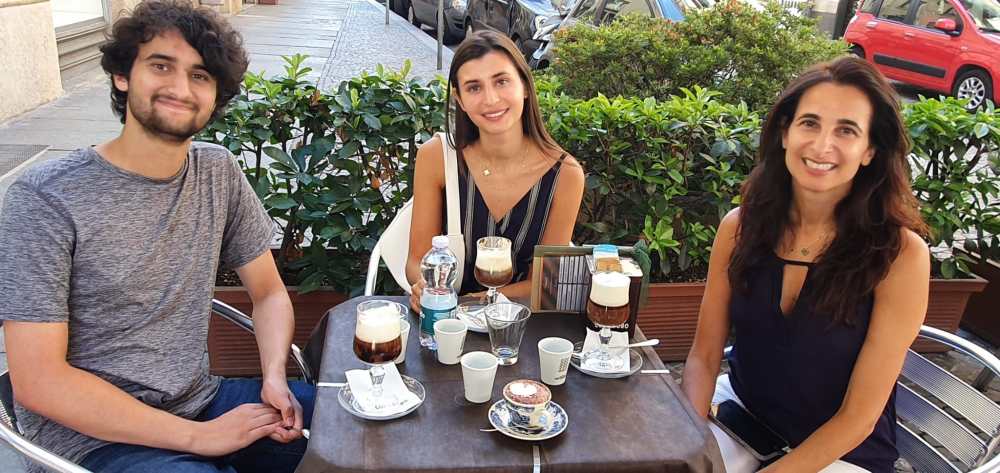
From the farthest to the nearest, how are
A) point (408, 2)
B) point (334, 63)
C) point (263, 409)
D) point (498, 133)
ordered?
point (408, 2) < point (334, 63) < point (498, 133) < point (263, 409)

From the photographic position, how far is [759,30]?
4.52 m

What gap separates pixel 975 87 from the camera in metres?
9.55

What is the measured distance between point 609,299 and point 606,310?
0.04 m

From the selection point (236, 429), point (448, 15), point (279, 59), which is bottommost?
point (279, 59)

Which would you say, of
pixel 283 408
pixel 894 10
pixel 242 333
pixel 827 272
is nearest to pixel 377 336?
pixel 283 408

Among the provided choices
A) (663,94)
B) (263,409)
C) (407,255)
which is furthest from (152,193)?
(663,94)

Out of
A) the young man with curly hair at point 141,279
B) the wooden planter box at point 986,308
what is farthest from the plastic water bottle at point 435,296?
the wooden planter box at point 986,308

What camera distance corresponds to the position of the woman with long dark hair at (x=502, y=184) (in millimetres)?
2586

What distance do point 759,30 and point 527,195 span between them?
8.81 feet

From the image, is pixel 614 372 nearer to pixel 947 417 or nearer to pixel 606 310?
pixel 606 310

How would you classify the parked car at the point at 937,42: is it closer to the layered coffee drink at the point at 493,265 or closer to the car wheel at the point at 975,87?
the car wheel at the point at 975,87

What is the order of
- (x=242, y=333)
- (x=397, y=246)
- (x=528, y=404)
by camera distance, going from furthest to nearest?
(x=242, y=333) < (x=397, y=246) < (x=528, y=404)

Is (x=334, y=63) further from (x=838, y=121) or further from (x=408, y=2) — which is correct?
Answer: (x=838, y=121)

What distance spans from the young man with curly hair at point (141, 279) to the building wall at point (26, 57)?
5.69 meters
